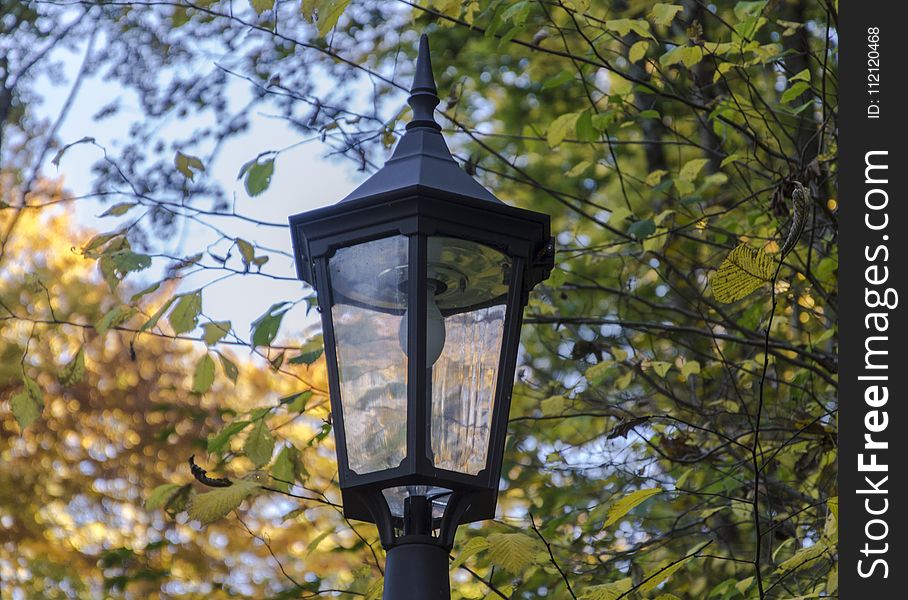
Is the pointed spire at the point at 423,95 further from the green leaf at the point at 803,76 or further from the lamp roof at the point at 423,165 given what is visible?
the green leaf at the point at 803,76

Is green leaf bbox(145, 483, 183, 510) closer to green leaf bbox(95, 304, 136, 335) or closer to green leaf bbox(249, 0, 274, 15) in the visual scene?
green leaf bbox(95, 304, 136, 335)

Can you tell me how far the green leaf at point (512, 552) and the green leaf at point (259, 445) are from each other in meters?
1.04

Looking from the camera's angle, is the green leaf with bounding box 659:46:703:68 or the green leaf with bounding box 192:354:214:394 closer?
the green leaf with bounding box 659:46:703:68

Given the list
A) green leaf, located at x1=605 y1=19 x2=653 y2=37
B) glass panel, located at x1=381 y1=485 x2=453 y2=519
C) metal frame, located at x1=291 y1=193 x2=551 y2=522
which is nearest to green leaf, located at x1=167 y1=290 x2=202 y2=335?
metal frame, located at x1=291 y1=193 x2=551 y2=522

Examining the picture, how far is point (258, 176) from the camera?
13.5 ft

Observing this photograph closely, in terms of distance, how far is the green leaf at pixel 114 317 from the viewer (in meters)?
3.96

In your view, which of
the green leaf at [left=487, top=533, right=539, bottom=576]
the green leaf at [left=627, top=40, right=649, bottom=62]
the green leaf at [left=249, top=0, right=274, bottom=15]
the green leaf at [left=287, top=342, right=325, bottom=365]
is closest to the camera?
the green leaf at [left=487, top=533, right=539, bottom=576]

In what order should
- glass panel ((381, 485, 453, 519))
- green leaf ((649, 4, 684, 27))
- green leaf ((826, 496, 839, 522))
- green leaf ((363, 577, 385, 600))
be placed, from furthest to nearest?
green leaf ((649, 4, 684, 27)) < green leaf ((363, 577, 385, 600)) < green leaf ((826, 496, 839, 522)) < glass panel ((381, 485, 453, 519))

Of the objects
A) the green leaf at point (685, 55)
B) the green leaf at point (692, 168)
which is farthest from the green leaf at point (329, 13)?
the green leaf at point (692, 168)

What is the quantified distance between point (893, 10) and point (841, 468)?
4.66ft

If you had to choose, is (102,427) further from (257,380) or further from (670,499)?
(670,499)

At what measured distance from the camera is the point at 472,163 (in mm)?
4262

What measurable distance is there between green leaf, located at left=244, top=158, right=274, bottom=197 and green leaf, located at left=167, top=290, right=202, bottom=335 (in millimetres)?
446

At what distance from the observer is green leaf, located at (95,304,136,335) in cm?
396
